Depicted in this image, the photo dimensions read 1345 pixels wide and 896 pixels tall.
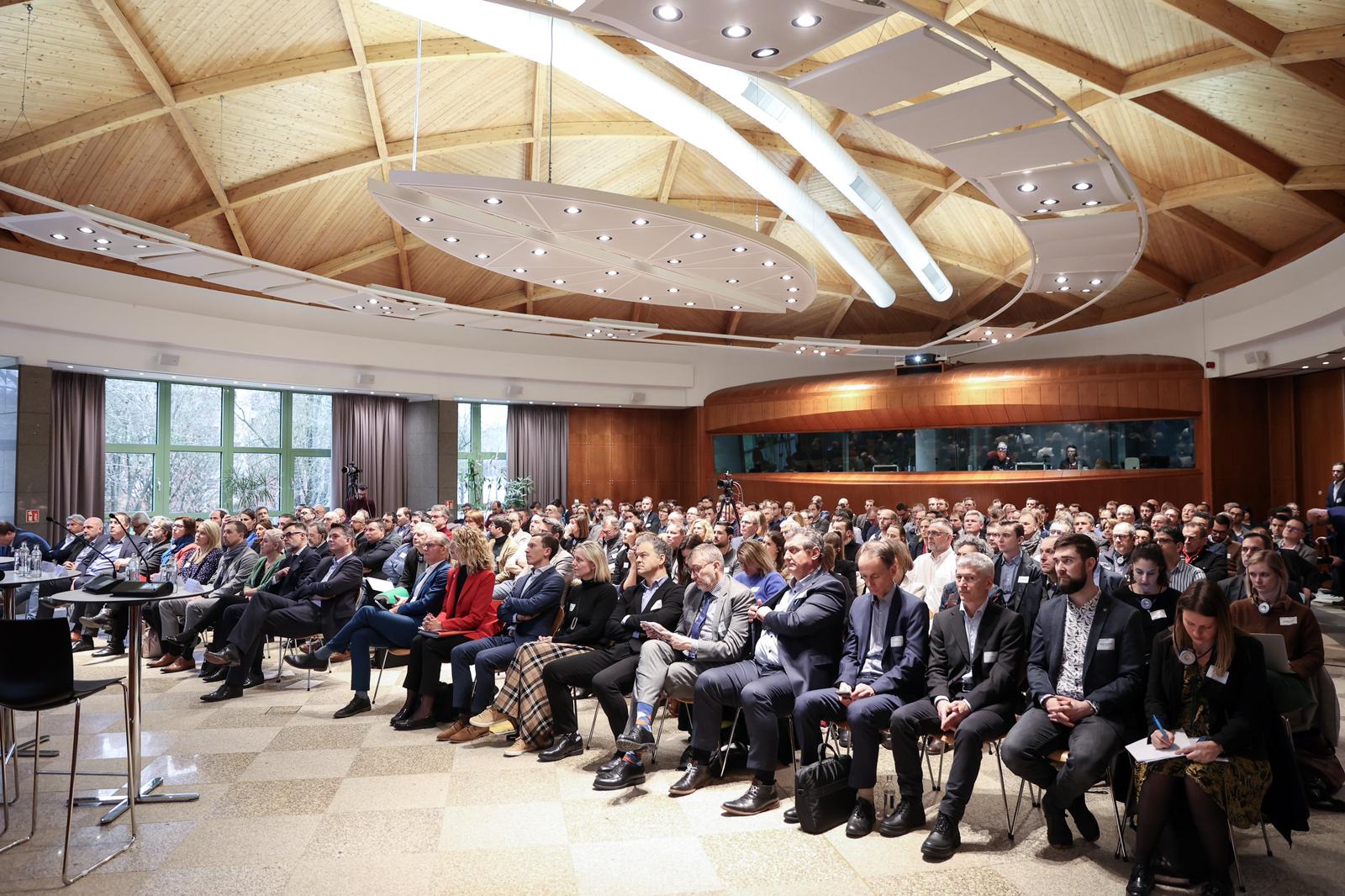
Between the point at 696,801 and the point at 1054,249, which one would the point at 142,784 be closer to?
the point at 696,801

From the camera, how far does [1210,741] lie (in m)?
3.04

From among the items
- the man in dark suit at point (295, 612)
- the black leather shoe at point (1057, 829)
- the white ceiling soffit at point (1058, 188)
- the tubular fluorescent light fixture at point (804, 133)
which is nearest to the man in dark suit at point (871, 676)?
the black leather shoe at point (1057, 829)

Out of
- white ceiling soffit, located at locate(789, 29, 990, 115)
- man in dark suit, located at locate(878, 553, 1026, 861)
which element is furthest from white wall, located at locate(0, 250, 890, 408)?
man in dark suit, located at locate(878, 553, 1026, 861)

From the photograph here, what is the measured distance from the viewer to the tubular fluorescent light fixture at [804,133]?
351 inches

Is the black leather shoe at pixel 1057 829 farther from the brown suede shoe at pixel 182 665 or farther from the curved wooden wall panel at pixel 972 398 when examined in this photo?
the curved wooden wall panel at pixel 972 398

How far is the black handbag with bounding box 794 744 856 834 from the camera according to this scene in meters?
3.73

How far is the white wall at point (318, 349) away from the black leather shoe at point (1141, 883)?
13.0 metres

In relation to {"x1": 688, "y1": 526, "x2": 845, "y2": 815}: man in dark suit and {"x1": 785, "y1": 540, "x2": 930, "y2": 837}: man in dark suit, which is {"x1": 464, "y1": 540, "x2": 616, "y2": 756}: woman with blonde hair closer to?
{"x1": 688, "y1": 526, "x2": 845, "y2": 815}: man in dark suit

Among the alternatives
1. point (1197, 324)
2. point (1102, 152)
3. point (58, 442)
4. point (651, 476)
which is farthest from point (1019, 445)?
point (58, 442)

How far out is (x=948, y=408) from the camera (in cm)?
1616

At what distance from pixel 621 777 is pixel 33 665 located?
267 centimetres

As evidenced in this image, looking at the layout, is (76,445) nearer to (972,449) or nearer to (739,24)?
(739,24)

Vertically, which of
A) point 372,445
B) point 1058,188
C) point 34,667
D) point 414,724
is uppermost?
point 1058,188

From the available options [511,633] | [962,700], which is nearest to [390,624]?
[511,633]
